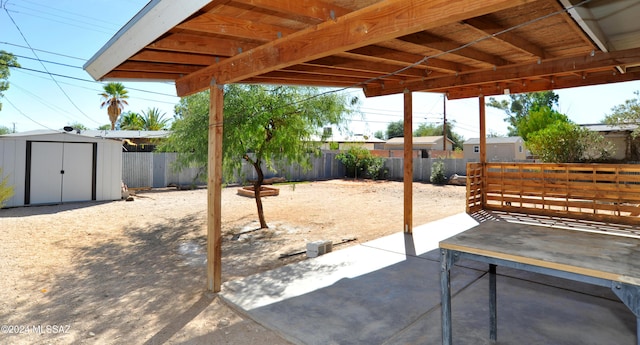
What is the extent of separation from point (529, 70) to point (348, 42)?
3.48 meters

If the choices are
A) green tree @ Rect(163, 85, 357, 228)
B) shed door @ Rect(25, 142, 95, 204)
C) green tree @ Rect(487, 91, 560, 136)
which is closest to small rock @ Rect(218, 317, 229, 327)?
green tree @ Rect(163, 85, 357, 228)

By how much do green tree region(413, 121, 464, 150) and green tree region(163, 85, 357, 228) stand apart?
3535cm

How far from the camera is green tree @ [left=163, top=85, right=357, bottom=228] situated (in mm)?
5387

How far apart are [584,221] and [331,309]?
5.95m

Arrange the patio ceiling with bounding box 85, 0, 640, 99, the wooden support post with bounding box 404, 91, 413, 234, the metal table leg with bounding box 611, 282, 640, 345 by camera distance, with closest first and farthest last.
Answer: the metal table leg with bounding box 611, 282, 640, 345 < the patio ceiling with bounding box 85, 0, 640, 99 < the wooden support post with bounding box 404, 91, 413, 234

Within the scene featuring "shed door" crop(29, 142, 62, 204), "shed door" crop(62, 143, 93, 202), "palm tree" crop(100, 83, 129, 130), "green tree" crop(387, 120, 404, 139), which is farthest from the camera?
"green tree" crop(387, 120, 404, 139)

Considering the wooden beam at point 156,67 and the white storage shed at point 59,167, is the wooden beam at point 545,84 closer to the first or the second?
the wooden beam at point 156,67

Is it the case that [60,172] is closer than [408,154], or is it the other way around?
[408,154]

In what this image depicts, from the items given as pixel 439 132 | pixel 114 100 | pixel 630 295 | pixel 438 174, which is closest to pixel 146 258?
pixel 630 295

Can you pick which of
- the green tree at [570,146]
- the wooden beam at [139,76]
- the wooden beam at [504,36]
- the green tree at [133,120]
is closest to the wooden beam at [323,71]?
the wooden beam at [139,76]

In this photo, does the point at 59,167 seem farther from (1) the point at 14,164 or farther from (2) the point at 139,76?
(2) the point at 139,76

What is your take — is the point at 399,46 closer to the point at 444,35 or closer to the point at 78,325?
the point at 444,35

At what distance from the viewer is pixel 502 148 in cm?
2239

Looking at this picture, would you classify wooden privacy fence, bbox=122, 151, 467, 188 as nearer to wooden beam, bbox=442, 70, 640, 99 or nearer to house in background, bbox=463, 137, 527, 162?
wooden beam, bbox=442, 70, 640, 99
